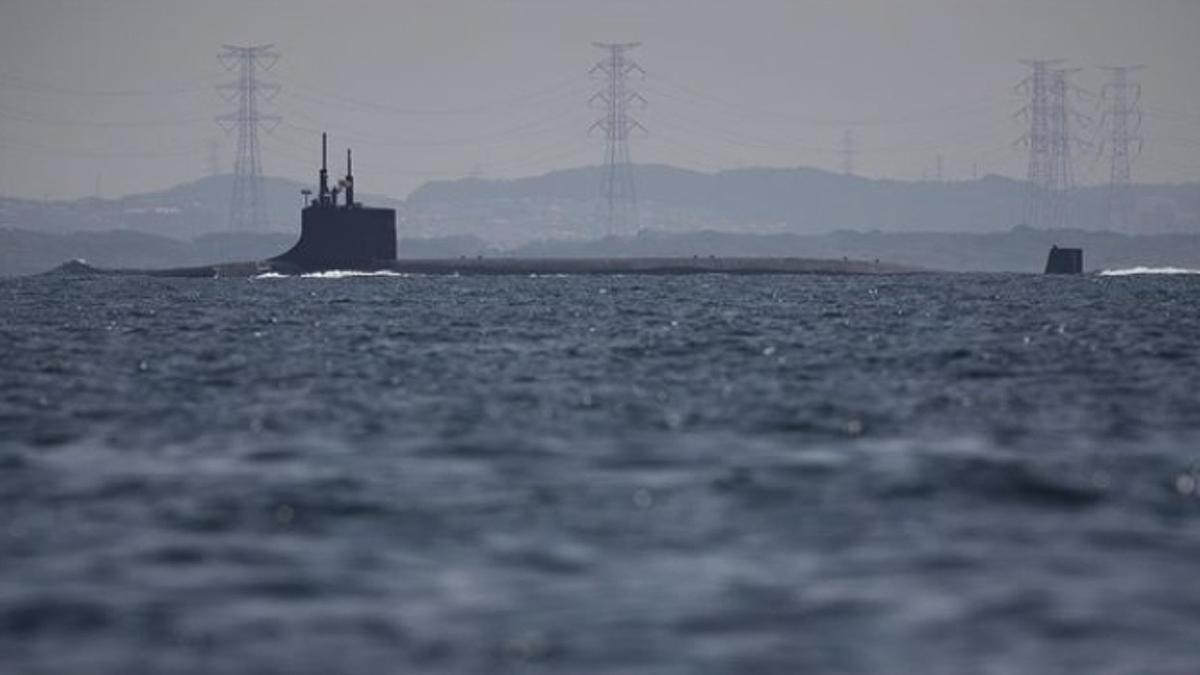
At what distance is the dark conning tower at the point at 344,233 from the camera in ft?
503

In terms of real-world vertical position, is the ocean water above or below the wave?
below

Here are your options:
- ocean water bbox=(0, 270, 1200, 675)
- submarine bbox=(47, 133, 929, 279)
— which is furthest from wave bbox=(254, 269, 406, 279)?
ocean water bbox=(0, 270, 1200, 675)

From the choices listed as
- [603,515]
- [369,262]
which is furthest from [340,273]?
[603,515]

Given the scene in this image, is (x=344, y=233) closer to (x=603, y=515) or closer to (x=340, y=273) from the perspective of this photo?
(x=340, y=273)

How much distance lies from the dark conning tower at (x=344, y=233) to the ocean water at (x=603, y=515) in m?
102

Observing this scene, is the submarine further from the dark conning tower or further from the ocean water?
the ocean water

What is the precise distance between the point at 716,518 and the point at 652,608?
5001mm

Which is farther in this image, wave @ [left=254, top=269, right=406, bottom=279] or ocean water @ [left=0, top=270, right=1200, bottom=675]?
wave @ [left=254, top=269, right=406, bottom=279]

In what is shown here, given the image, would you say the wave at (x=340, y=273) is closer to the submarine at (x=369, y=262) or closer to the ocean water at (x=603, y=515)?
the submarine at (x=369, y=262)

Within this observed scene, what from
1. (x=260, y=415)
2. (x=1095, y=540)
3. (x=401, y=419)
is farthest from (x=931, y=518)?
(x=260, y=415)

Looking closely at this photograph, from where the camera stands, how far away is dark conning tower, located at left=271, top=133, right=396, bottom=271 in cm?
15338

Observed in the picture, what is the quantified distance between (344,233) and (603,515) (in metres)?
132

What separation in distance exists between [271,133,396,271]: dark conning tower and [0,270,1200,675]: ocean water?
4027 inches

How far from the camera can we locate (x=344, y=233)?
154 meters
